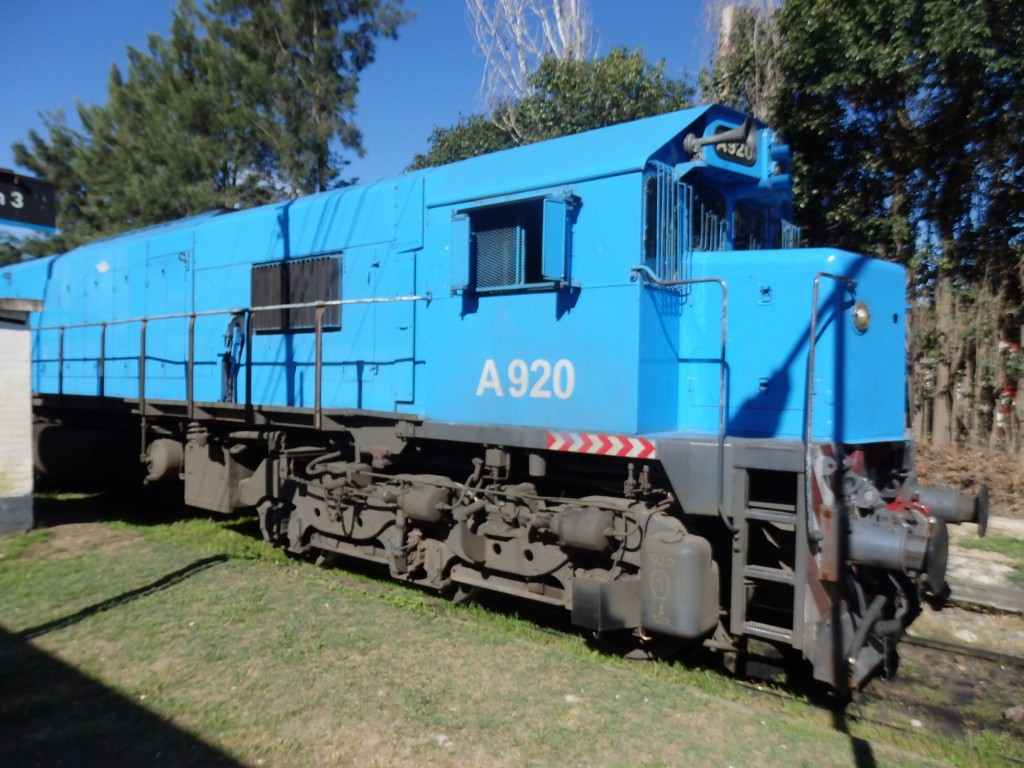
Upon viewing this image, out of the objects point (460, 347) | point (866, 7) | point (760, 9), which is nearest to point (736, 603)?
point (460, 347)

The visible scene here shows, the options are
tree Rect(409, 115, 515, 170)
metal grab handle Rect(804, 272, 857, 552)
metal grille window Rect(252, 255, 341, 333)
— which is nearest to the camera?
metal grab handle Rect(804, 272, 857, 552)

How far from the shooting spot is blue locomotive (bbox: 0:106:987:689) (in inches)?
182

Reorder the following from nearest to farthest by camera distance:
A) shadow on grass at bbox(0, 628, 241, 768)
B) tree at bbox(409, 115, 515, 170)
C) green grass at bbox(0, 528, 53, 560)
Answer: shadow on grass at bbox(0, 628, 241, 768) < green grass at bbox(0, 528, 53, 560) < tree at bbox(409, 115, 515, 170)

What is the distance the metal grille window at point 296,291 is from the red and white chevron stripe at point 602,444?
3.09m

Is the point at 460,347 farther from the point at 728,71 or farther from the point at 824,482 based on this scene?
the point at 728,71

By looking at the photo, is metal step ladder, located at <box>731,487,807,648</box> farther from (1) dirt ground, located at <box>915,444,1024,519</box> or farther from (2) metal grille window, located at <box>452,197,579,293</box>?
(1) dirt ground, located at <box>915,444,1024,519</box>

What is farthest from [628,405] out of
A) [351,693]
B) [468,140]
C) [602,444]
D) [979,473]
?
→ [468,140]

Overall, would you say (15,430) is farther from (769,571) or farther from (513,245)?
(769,571)

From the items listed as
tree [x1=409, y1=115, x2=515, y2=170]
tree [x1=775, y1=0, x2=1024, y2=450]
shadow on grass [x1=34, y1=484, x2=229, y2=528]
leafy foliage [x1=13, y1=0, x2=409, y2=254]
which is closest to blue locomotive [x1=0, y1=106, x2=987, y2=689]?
shadow on grass [x1=34, y1=484, x2=229, y2=528]

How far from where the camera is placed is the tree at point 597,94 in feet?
55.0

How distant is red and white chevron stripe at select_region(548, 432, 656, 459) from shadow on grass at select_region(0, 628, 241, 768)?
2663 mm

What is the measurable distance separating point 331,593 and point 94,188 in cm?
2349

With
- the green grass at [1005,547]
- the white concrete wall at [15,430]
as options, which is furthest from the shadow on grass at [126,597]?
the green grass at [1005,547]

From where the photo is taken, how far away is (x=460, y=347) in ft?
19.7
